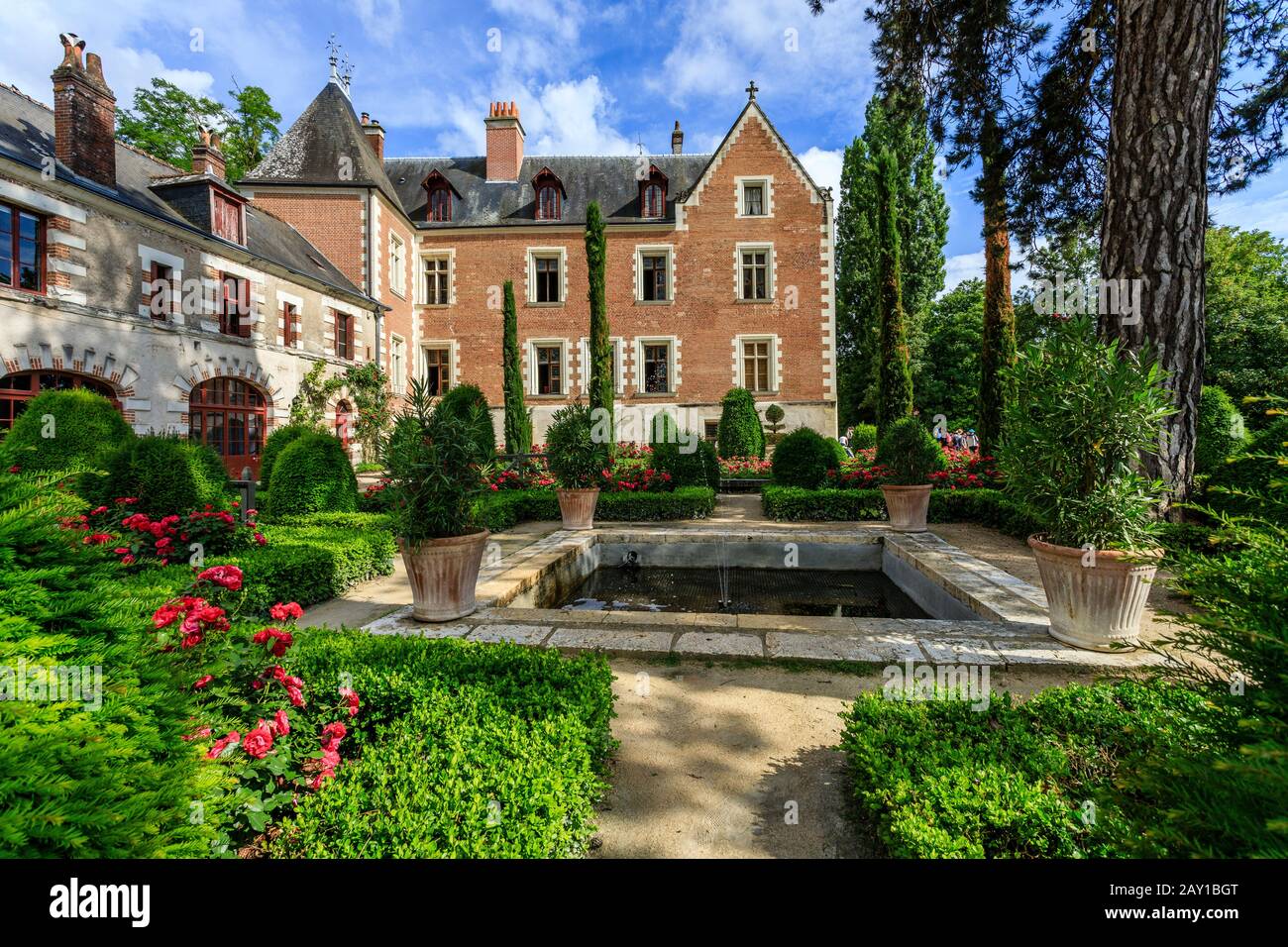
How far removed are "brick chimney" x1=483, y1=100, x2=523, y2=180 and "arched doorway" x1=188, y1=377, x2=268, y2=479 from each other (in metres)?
16.1

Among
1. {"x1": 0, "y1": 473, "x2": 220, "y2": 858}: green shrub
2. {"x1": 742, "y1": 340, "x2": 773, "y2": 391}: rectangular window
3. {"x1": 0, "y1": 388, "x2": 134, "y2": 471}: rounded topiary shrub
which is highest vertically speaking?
{"x1": 742, "y1": 340, "x2": 773, "y2": 391}: rectangular window

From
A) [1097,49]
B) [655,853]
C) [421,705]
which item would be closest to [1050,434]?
[655,853]

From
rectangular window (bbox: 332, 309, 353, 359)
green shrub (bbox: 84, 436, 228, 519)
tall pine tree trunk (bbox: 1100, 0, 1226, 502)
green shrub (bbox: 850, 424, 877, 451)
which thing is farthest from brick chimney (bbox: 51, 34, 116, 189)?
green shrub (bbox: 850, 424, 877, 451)

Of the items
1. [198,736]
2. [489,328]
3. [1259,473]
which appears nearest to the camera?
[198,736]

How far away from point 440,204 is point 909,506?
25269 millimetres

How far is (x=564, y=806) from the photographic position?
2295 millimetres

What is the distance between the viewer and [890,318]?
54.3ft

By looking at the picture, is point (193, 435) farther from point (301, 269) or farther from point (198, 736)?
point (198, 736)

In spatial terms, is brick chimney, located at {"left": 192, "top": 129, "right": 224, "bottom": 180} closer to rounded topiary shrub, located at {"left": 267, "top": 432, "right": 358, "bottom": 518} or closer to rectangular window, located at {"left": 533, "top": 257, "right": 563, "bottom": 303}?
rectangular window, located at {"left": 533, "top": 257, "right": 563, "bottom": 303}

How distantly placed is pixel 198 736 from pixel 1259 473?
9.79 m

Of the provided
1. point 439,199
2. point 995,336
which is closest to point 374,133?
point 439,199

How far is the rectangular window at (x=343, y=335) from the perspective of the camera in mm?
20472

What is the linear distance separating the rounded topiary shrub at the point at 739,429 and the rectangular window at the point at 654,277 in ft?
26.3

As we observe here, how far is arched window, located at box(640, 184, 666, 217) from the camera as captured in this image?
2497cm
